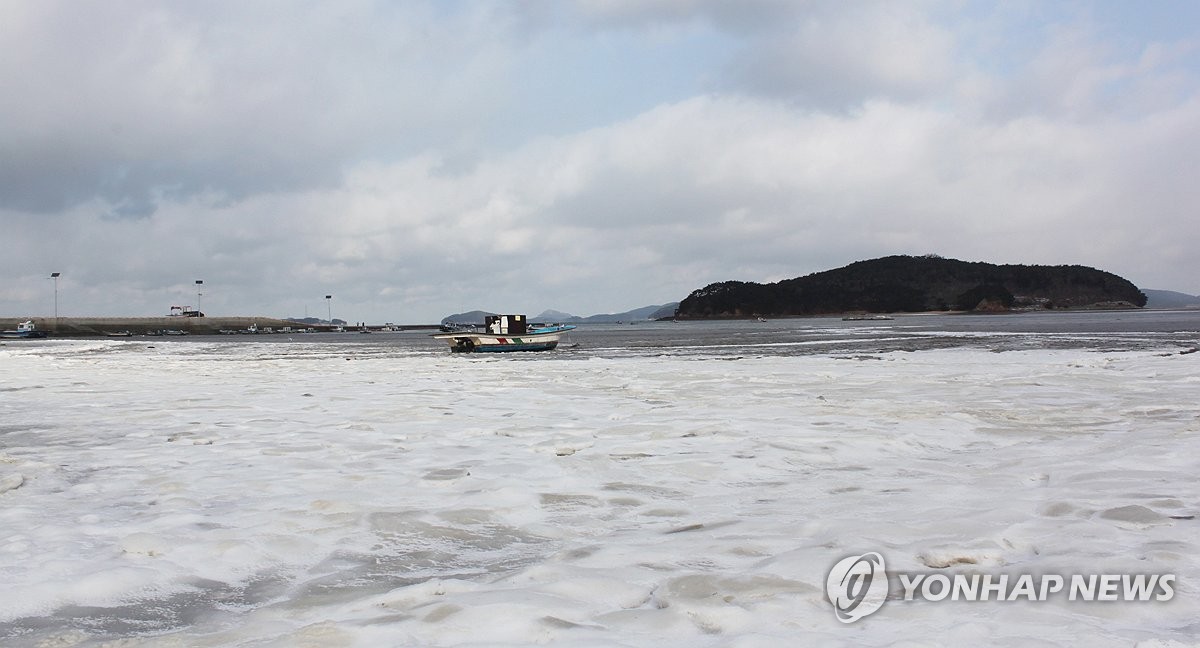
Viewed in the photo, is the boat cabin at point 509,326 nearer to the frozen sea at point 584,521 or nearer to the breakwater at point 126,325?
the frozen sea at point 584,521

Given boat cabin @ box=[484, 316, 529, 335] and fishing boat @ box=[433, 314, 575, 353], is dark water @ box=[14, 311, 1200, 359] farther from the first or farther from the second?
boat cabin @ box=[484, 316, 529, 335]

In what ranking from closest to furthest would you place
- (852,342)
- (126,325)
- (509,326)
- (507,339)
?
(852,342) → (507,339) → (509,326) → (126,325)

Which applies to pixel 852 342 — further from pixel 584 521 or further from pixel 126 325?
pixel 126 325

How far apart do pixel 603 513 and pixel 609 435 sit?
3556 millimetres

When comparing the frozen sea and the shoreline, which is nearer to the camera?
the frozen sea

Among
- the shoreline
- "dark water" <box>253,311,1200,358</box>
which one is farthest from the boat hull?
the shoreline

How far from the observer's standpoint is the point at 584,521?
5.33 meters

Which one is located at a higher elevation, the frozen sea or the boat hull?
the boat hull

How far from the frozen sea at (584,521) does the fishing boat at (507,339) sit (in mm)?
32445

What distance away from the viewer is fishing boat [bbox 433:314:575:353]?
44.1 m

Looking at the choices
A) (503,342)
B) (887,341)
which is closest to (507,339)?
(503,342)

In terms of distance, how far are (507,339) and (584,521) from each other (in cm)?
3975

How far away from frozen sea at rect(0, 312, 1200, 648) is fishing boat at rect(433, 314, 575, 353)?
106 ft

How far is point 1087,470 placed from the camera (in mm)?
6422
